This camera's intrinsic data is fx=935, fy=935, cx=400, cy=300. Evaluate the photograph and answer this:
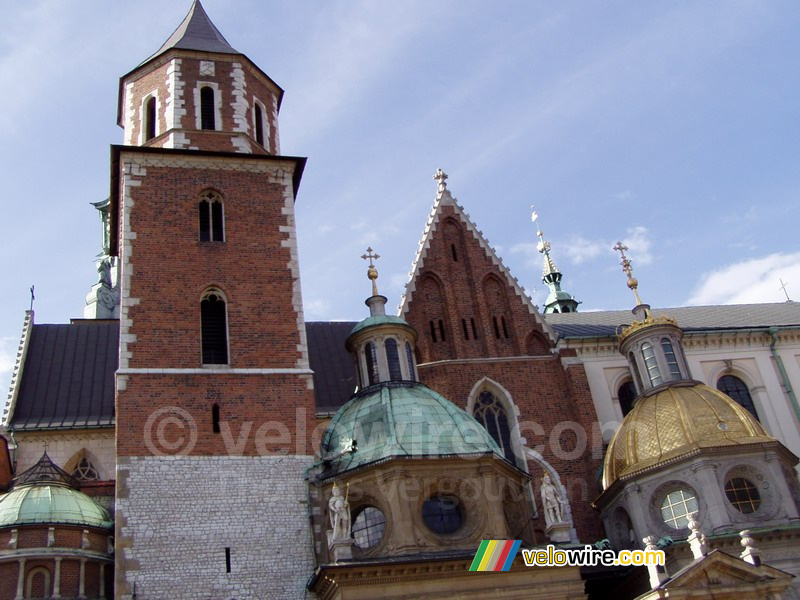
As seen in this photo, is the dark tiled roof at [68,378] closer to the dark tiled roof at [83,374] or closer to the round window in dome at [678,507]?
the dark tiled roof at [83,374]

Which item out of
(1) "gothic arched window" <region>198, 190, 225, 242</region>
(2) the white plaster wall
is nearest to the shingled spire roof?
(1) "gothic arched window" <region>198, 190, 225, 242</region>

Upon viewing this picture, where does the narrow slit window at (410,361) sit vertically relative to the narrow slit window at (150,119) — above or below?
below

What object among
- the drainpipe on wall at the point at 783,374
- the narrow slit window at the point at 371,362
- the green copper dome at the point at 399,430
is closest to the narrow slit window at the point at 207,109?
the narrow slit window at the point at 371,362

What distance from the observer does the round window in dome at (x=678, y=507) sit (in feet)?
70.1

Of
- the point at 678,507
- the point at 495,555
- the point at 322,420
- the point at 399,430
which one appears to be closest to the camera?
the point at 495,555

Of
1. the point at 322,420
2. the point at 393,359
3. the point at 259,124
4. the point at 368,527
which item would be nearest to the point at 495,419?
the point at 393,359

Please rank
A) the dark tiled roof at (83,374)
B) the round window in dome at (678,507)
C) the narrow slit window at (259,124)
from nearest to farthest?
1. the round window in dome at (678,507)
2. the dark tiled roof at (83,374)
3. the narrow slit window at (259,124)

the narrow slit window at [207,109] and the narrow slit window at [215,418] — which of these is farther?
the narrow slit window at [207,109]

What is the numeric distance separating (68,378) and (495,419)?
11949mm

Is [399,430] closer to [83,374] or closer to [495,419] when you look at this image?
[495,419]

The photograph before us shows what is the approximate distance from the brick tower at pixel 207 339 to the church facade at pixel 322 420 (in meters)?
0.06

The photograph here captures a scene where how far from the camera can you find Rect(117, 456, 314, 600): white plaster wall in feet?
59.1

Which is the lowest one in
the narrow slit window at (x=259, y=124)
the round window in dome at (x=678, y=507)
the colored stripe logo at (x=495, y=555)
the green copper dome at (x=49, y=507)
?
the colored stripe logo at (x=495, y=555)

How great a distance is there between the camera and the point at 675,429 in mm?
22391
